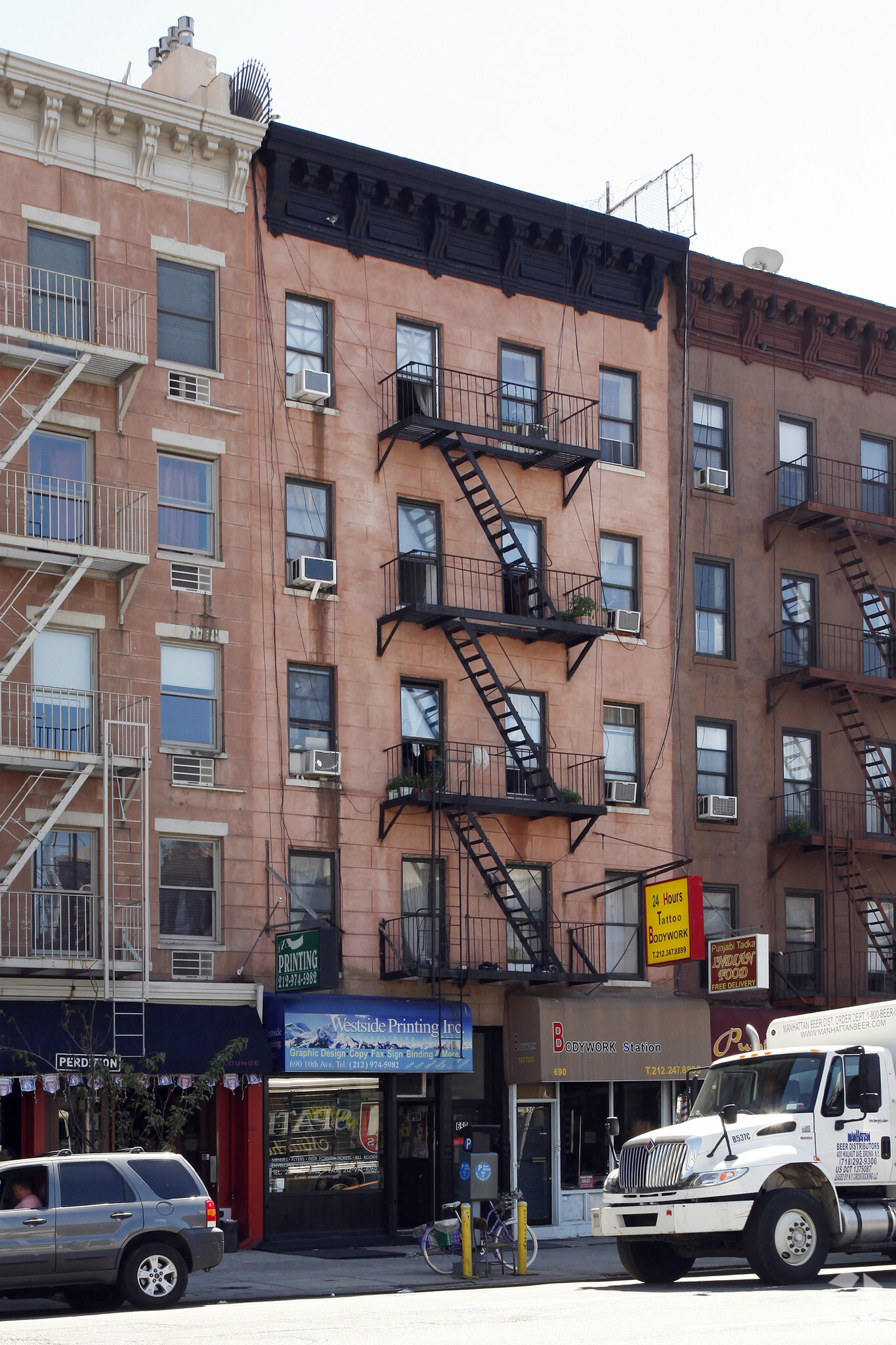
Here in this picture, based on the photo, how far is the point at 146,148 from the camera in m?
30.3

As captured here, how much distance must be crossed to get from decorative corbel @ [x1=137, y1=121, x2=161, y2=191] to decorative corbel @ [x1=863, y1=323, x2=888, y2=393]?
16.8 meters

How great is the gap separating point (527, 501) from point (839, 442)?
28.1 ft

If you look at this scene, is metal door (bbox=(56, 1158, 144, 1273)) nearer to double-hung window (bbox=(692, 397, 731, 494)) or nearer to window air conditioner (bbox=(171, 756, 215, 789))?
window air conditioner (bbox=(171, 756, 215, 789))

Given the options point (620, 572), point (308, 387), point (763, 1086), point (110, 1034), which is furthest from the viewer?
point (620, 572)

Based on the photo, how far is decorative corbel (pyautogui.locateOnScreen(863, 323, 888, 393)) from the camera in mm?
39188

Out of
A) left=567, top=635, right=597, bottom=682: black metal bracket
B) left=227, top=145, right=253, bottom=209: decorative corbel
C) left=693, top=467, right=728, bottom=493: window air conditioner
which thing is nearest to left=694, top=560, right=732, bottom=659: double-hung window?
left=693, top=467, right=728, bottom=493: window air conditioner

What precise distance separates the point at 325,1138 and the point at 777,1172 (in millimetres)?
12088

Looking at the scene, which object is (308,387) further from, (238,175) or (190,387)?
(238,175)

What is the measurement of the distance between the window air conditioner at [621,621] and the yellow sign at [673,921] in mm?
4979

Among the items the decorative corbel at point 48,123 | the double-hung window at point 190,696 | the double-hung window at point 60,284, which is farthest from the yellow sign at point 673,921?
the decorative corbel at point 48,123

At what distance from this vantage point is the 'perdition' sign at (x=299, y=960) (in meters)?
27.5

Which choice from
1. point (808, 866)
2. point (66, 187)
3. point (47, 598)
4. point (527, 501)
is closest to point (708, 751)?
Answer: point (808, 866)

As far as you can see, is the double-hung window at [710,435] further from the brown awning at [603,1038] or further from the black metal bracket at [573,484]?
the brown awning at [603,1038]

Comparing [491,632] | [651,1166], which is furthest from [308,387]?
[651,1166]
